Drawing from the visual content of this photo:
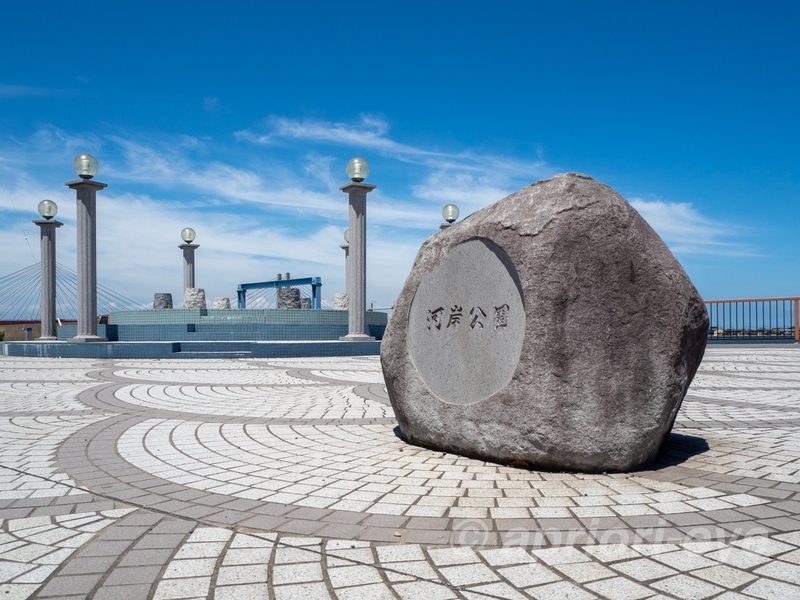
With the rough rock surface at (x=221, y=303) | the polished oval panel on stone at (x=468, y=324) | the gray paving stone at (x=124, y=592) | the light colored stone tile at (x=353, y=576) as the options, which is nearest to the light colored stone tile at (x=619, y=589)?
the light colored stone tile at (x=353, y=576)

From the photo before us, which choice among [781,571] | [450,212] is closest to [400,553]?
[781,571]

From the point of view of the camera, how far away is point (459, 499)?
150 inches

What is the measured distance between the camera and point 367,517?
137 inches


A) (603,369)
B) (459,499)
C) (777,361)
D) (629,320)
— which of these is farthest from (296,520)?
(777,361)

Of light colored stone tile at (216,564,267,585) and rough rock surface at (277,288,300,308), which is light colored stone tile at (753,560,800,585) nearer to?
light colored stone tile at (216,564,267,585)

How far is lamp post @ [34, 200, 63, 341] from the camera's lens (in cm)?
2362

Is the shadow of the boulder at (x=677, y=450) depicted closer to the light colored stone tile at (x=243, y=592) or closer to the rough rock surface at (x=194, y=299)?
the light colored stone tile at (x=243, y=592)

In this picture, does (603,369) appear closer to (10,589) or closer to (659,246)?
(659,246)

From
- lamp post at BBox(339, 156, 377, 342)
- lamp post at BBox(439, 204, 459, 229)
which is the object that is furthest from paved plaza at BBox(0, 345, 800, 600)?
lamp post at BBox(439, 204, 459, 229)

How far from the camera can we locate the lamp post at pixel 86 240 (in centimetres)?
1945

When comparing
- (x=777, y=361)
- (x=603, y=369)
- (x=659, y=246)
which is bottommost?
(x=777, y=361)

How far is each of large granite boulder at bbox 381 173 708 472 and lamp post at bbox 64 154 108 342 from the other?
1814cm

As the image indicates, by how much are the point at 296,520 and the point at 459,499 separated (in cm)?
102

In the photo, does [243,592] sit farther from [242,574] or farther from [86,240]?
[86,240]
